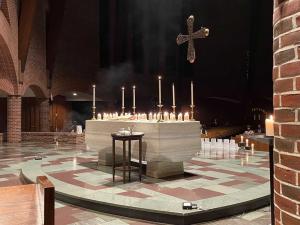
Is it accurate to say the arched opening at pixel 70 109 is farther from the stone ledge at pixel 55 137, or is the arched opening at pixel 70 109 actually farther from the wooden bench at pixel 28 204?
the wooden bench at pixel 28 204

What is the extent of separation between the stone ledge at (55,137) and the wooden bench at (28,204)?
10.1 meters

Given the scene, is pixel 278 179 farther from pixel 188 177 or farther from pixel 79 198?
pixel 188 177

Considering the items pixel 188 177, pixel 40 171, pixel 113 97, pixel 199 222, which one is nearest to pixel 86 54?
pixel 113 97

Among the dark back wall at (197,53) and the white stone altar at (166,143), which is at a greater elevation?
the dark back wall at (197,53)

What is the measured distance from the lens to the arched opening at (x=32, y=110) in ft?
52.9

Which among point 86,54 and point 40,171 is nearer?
point 40,171

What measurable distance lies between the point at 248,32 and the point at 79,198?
498 inches

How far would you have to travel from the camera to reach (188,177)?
18.4 feet

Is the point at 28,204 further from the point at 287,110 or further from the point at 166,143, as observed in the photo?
the point at 166,143

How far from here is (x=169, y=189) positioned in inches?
188

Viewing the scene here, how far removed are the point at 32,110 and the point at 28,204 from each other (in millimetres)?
15337

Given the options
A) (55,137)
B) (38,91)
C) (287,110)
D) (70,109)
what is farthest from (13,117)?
(287,110)

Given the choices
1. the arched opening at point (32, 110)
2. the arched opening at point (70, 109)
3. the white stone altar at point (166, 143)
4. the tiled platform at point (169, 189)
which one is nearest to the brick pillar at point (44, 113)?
the arched opening at point (32, 110)

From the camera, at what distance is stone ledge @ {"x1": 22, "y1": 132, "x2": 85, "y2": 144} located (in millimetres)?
12734
